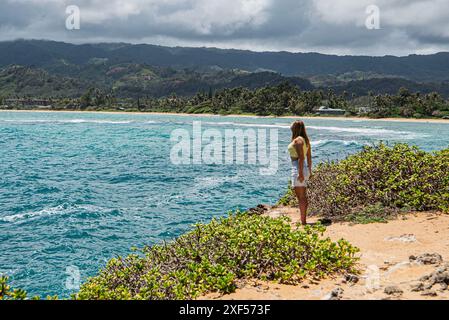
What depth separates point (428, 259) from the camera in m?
7.54

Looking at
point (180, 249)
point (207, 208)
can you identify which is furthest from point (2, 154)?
point (180, 249)

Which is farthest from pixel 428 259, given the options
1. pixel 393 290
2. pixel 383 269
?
pixel 393 290

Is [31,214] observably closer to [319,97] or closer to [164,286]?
[164,286]

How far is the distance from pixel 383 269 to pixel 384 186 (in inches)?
224

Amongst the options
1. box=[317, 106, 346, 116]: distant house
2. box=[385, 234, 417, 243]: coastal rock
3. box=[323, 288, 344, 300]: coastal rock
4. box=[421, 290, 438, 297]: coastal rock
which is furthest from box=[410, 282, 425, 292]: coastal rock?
box=[317, 106, 346, 116]: distant house

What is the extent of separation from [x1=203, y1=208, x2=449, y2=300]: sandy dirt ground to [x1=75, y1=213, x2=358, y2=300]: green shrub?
10.5 inches

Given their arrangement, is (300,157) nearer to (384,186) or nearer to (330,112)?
(384,186)

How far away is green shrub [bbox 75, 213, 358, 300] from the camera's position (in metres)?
6.83

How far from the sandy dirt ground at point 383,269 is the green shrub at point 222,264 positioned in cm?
27

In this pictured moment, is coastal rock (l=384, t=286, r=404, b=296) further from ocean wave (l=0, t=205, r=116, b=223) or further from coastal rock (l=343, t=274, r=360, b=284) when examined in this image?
ocean wave (l=0, t=205, r=116, b=223)

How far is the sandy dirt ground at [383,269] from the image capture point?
6.32 meters

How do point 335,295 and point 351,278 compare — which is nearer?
point 335,295
